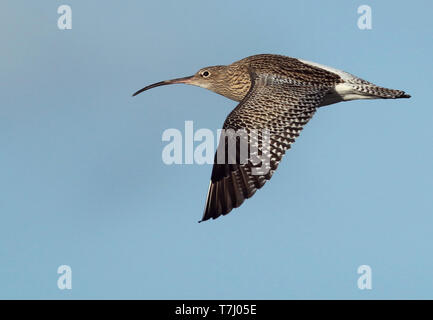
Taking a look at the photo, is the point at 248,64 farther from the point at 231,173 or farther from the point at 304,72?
the point at 231,173

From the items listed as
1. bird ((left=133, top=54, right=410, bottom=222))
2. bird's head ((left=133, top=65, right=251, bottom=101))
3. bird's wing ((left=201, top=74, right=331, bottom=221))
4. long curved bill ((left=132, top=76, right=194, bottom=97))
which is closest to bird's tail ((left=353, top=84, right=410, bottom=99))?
bird ((left=133, top=54, right=410, bottom=222))

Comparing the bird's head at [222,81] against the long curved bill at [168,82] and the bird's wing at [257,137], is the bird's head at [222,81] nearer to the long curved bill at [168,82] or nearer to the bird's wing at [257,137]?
the long curved bill at [168,82]

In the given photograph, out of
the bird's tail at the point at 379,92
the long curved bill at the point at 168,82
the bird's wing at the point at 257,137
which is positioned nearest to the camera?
the bird's wing at the point at 257,137

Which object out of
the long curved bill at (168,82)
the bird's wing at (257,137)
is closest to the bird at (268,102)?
the bird's wing at (257,137)

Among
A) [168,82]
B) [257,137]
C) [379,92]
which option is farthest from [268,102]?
[168,82]

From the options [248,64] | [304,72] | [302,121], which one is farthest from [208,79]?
[302,121]

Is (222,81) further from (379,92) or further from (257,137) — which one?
(257,137)
